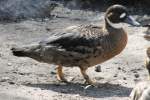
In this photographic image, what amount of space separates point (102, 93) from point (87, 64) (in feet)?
1.65

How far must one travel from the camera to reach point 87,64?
9.43m

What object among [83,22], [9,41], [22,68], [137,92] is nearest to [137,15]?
[83,22]

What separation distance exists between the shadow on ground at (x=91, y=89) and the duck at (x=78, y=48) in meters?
0.16

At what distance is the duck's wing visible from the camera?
30.8ft

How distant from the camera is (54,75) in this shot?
9.95 m

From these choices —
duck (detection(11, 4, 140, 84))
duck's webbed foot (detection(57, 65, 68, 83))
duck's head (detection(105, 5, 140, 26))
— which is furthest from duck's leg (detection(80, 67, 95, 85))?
duck's head (detection(105, 5, 140, 26))

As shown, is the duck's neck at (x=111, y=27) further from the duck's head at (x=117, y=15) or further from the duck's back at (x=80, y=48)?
the duck's back at (x=80, y=48)

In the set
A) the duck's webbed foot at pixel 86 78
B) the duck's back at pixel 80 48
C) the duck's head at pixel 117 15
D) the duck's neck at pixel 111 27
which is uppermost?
the duck's head at pixel 117 15

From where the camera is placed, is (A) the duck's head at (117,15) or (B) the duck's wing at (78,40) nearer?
(B) the duck's wing at (78,40)

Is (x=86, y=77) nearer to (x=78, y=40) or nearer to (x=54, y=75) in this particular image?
(x=78, y=40)

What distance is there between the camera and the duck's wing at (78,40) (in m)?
9.40

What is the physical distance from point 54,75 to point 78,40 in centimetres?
80

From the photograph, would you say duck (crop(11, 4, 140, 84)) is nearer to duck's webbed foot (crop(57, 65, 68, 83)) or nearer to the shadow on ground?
duck's webbed foot (crop(57, 65, 68, 83))

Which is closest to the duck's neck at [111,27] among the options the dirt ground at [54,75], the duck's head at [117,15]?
the duck's head at [117,15]
